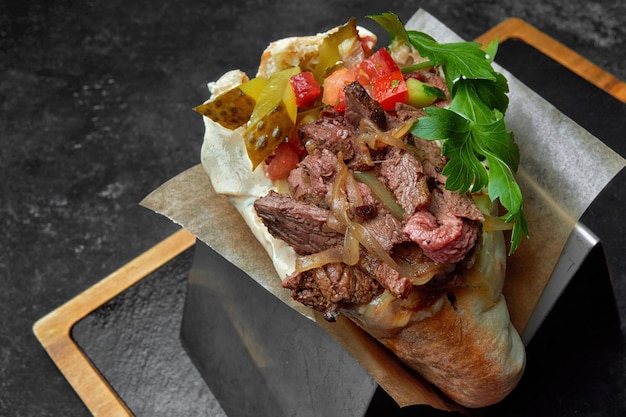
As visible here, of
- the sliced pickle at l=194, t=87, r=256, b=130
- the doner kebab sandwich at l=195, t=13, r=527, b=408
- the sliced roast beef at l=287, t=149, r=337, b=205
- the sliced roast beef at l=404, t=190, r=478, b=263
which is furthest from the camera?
the sliced pickle at l=194, t=87, r=256, b=130

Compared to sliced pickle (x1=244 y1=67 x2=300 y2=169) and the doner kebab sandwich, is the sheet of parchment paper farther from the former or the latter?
sliced pickle (x1=244 y1=67 x2=300 y2=169)

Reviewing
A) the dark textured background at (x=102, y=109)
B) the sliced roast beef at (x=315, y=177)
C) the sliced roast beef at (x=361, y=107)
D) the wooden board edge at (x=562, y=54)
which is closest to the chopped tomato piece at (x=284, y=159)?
the sliced roast beef at (x=315, y=177)

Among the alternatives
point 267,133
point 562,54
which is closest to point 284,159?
point 267,133

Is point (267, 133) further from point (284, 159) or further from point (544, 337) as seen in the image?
point (544, 337)

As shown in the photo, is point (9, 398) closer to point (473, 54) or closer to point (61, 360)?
point (61, 360)

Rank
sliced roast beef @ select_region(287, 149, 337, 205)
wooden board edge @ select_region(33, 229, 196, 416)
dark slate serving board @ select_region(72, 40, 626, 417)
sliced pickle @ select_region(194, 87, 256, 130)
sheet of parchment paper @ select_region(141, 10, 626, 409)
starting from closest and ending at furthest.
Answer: sliced roast beef @ select_region(287, 149, 337, 205) → sliced pickle @ select_region(194, 87, 256, 130) → sheet of parchment paper @ select_region(141, 10, 626, 409) → dark slate serving board @ select_region(72, 40, 626, 417) → wooden board edge @ select_region(33, 229, 196, 416)

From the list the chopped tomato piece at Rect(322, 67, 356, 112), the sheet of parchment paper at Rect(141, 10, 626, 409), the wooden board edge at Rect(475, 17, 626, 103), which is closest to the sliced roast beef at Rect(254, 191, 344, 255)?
the sheet of parchment paper at Rect(141, 10, 626, 409)

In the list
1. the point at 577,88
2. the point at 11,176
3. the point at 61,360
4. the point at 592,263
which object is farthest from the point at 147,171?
the point at 592,263

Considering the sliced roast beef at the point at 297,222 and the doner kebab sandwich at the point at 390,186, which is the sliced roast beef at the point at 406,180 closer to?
the doner kebab sandwich at the point at 390,186
